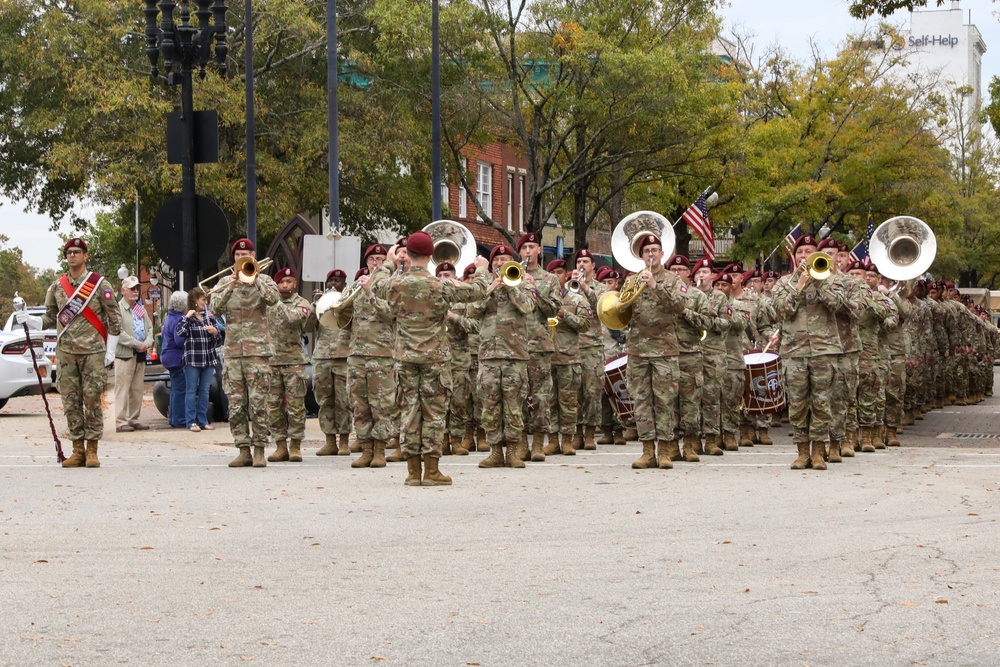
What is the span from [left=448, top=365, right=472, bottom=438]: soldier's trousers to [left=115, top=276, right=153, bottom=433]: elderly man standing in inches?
193

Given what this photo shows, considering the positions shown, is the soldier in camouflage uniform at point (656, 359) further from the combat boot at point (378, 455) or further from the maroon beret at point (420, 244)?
the maroon beret at point (420, 244)

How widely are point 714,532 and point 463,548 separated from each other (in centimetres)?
165

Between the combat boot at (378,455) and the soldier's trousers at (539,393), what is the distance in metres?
1.50

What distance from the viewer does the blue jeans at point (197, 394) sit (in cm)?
1945

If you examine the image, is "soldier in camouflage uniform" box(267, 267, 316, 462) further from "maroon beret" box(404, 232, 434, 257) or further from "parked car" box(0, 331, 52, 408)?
"parked car" box(0, 331, 52, 408)

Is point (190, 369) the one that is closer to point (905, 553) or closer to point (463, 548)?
point (463, 548)

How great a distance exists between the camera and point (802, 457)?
1462 cm

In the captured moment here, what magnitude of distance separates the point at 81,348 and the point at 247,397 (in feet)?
5.08

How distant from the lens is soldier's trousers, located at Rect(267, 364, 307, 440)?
15719 mm

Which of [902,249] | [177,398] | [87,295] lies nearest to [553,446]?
[87,295]

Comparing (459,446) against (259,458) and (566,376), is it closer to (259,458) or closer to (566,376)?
(566,376)

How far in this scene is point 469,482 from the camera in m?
13.3

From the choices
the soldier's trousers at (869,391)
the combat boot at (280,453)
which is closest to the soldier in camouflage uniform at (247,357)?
the combat boot at (280,453)

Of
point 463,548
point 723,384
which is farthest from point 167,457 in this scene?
point 463,548
